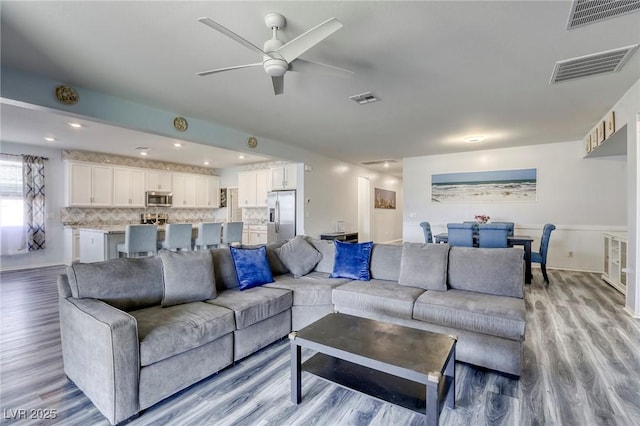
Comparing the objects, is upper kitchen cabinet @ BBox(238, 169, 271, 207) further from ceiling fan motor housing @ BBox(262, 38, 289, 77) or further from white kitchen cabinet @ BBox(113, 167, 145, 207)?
ceiling fan motor housing @ BBox(262, 38, 289, 77)

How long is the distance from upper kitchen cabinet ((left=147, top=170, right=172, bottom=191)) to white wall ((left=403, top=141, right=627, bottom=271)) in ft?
25.1

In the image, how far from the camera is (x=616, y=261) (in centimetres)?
459

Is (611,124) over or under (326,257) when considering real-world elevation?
over

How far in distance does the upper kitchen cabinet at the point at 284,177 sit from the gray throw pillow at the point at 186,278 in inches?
190

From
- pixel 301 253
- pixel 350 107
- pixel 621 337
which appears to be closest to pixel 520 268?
pixel 621 337

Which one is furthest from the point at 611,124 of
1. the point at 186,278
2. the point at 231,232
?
the point at 231,232

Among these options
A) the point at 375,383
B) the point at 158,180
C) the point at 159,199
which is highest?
the point at 158,180

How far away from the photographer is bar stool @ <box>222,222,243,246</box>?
5.88 m

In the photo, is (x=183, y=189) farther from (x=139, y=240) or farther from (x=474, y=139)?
(x=474, y=139)

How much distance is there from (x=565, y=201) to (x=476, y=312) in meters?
5.42

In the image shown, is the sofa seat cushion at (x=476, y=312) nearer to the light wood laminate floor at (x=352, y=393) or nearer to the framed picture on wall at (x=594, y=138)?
the light wood laminate floor at (x=352, y=393)

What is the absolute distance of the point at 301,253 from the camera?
11.7 ft

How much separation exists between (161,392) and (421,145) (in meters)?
5.96

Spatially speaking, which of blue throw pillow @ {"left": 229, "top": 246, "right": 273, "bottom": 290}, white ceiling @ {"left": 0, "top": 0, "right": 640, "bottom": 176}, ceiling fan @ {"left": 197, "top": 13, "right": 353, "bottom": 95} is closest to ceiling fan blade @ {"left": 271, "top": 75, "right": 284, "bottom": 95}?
ceiling fan @ {"left": 197, "top": 13, "right": 353, "bottom": 95}
